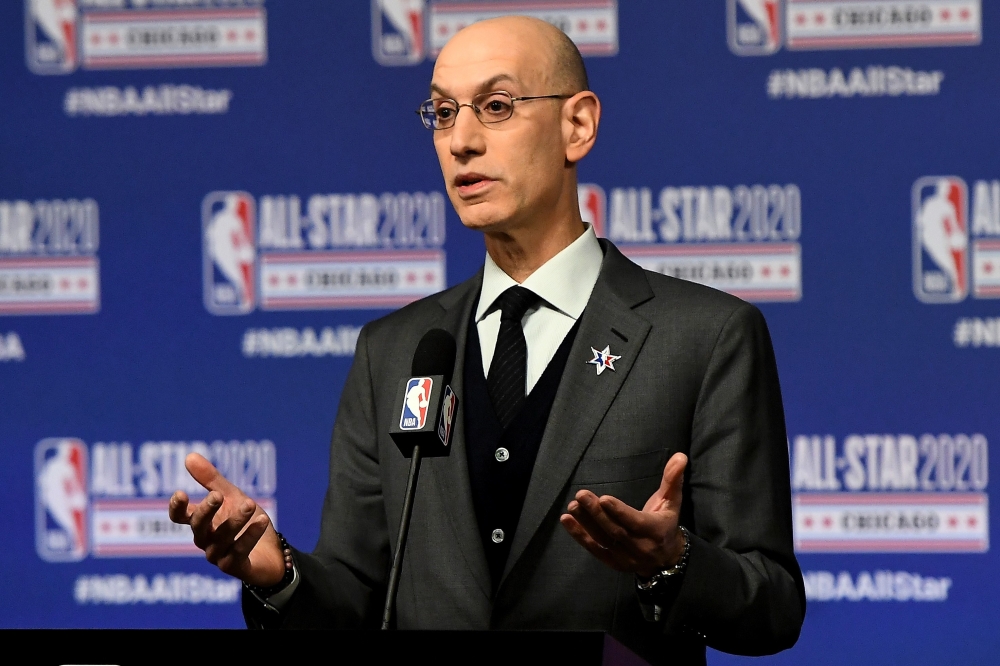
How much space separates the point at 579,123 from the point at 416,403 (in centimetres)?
76

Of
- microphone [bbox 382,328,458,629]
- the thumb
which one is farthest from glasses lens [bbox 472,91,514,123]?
the thumb

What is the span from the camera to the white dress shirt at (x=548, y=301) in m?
2.06

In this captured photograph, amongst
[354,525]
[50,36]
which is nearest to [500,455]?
[354,525]

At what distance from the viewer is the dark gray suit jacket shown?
1.88 metres

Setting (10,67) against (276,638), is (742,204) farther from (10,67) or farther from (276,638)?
(276,638)

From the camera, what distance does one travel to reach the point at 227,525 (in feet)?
5.28

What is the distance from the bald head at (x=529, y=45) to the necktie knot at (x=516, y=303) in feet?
1.11

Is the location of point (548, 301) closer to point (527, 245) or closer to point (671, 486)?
point (527, 245)

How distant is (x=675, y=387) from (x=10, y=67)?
2.51m

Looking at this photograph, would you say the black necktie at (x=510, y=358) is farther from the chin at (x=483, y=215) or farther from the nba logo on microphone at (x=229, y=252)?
the nba logo on microphone at (x=229, y=252)

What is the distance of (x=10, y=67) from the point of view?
363cm

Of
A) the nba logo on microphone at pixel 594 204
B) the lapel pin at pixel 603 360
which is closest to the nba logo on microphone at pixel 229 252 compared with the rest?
the nba logo on microphone at pixel 594 204

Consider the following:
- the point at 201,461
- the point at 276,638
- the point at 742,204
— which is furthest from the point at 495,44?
the point at 742,204

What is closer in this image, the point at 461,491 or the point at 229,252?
the point at 461,491
